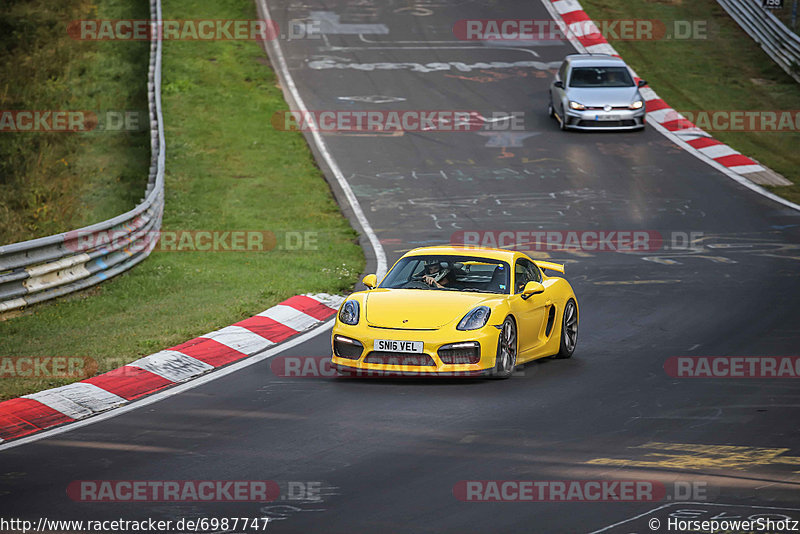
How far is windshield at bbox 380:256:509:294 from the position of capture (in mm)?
11984

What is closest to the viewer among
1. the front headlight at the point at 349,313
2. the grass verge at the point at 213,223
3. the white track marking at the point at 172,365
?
the front headlight at the point at 349,313

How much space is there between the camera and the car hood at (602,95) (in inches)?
1120

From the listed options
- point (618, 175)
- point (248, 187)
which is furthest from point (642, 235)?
point (248, 187)

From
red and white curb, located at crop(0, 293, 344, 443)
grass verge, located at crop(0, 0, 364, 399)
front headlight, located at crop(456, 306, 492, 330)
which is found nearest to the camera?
red and white curb, located at crop(0, 293, 344, 443)

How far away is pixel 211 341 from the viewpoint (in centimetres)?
1265

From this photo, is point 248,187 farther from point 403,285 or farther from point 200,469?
point 200,469

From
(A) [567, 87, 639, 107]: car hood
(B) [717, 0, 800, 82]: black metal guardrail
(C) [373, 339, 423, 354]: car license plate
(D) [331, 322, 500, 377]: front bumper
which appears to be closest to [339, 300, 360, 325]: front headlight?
(D) [331, 322, 500, 377]: front bumper

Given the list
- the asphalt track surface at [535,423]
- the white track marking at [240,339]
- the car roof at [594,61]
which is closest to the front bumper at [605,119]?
the car roof at [594,61]

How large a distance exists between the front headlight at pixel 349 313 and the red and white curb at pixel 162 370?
152 cm

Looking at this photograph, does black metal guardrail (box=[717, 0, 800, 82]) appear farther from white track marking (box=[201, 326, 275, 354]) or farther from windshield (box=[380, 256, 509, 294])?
white track marking (box=[201, 326, 275, 354])

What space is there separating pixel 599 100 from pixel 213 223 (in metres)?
12.0

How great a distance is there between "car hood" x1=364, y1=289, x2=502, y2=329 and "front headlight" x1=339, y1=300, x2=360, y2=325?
0.11 metres

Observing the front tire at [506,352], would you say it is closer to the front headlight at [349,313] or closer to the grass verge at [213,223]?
the front headlight at [349,313]

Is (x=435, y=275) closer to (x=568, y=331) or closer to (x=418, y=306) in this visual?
(x=418, y=306)
